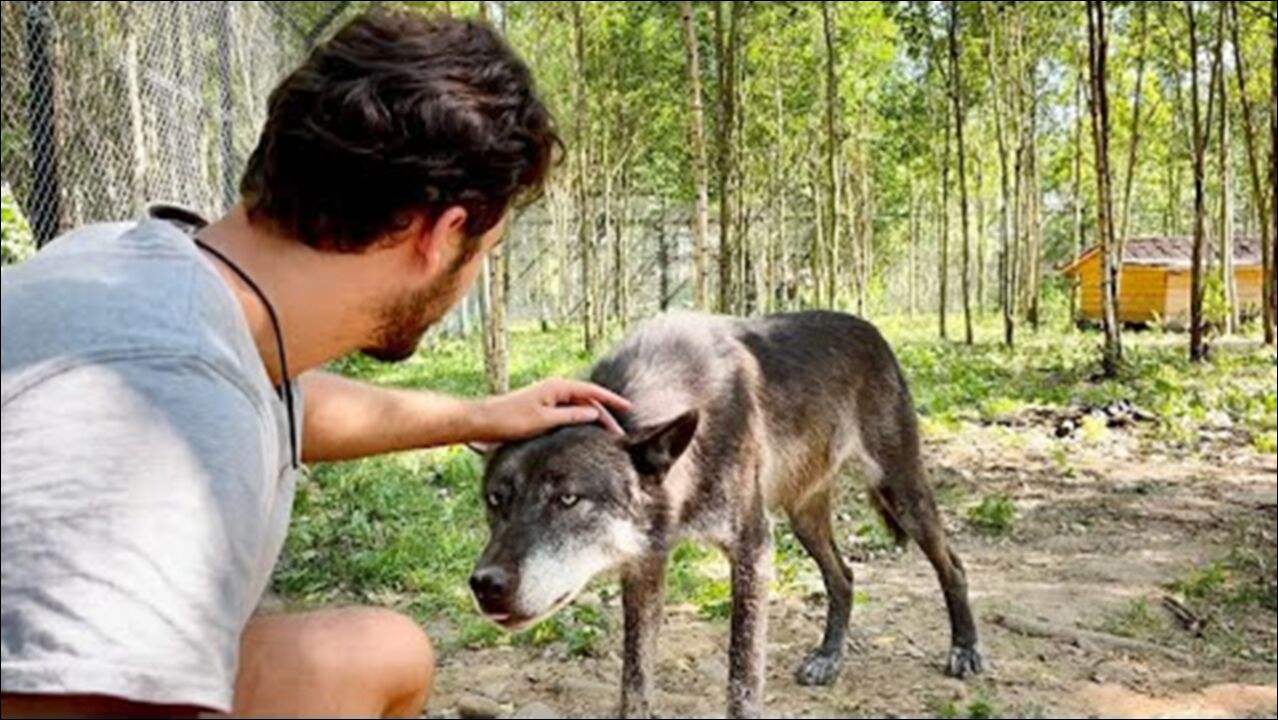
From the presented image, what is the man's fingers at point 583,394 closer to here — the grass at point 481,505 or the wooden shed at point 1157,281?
the grass at point 481,505

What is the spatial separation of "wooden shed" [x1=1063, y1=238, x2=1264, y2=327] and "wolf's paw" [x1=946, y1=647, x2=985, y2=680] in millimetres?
22018

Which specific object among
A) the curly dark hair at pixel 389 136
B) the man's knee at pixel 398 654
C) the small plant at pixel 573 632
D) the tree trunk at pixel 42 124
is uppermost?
the tree trunk at pixel 42 124

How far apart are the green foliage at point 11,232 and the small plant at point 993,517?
5066 mm

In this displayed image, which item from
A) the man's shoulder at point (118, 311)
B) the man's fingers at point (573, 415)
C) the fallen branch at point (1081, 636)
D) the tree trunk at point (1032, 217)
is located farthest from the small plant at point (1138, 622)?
the tree trunk at point (1032, 217)

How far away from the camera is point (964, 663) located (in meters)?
4.86

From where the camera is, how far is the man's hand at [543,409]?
324cm

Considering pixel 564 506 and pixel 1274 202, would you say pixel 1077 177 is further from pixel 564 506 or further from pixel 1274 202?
pixel 564 506

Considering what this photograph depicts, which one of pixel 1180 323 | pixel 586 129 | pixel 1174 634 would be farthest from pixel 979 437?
pixel 1180 323

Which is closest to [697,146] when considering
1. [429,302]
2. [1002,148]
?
[429,302]

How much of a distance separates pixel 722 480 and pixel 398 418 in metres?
1.45

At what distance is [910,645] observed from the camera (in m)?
5.26

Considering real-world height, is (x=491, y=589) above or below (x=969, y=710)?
above

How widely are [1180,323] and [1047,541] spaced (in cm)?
2202

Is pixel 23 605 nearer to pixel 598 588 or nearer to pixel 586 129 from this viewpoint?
pixel 598 588
